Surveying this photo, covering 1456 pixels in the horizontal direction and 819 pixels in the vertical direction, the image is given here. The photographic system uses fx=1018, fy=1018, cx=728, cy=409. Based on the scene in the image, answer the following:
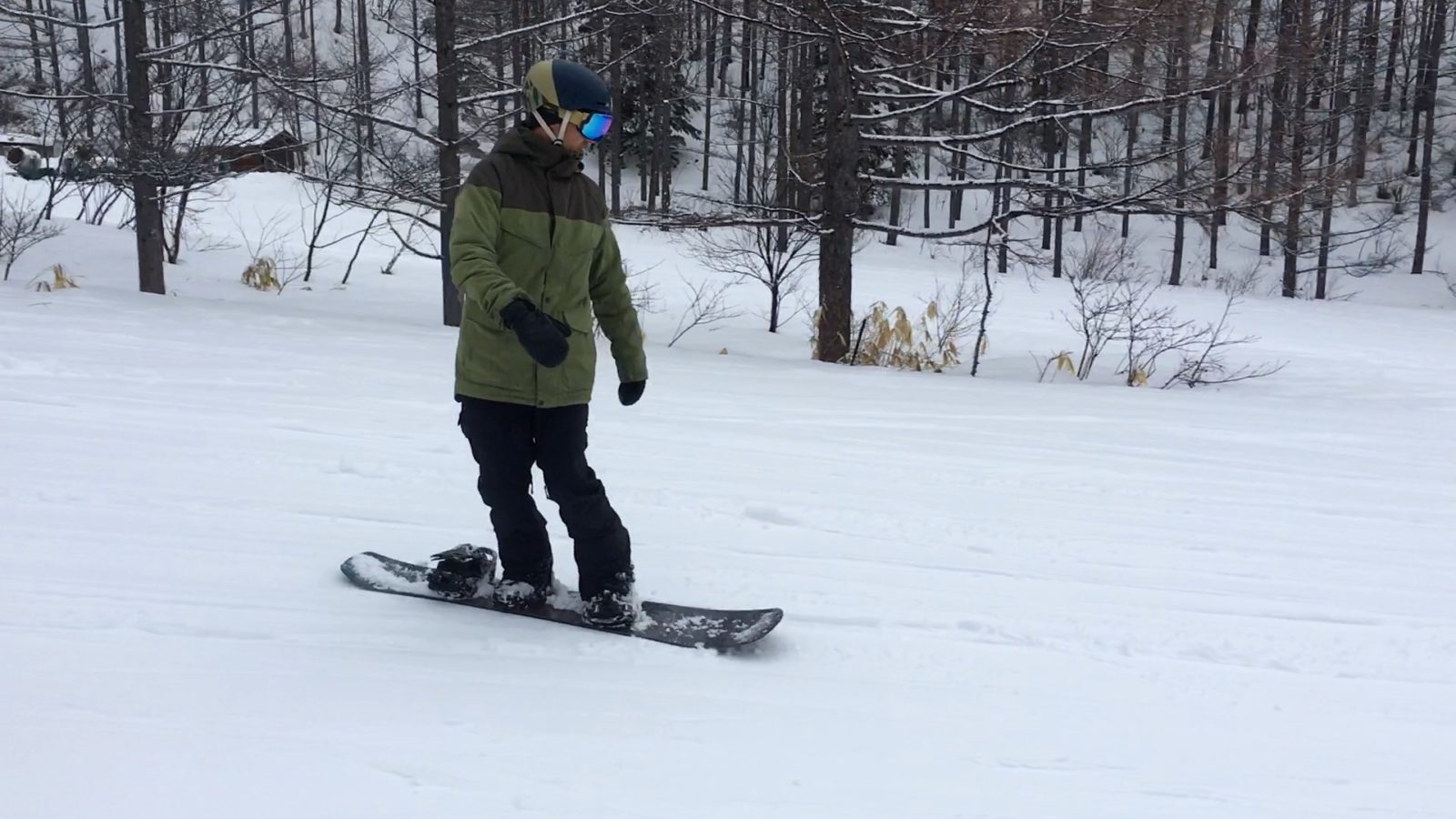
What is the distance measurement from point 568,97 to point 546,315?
0.65m

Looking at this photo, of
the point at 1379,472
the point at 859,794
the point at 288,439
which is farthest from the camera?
the point at 1379,472

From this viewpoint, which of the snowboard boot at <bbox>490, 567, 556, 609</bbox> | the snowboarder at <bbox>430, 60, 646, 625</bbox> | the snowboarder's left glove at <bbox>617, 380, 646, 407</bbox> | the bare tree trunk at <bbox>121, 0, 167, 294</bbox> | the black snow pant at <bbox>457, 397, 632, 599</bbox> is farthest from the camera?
the bare tree trunk at <bbox>121, 0, 167, 294</bbox>

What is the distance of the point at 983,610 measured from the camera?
352 centimetres

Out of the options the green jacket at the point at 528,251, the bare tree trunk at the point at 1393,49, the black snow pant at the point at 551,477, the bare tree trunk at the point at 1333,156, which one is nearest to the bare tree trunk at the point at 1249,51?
the bare tree trunk at the point at 1333,156

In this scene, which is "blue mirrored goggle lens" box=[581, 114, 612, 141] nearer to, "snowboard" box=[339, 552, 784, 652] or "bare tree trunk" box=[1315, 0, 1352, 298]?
"snowboard" box=[339, 552, 784, 652]

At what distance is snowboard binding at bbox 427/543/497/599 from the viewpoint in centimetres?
340

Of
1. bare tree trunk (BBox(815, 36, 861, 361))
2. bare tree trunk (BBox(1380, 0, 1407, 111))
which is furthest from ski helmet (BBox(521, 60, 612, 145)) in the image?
bare tree trunk (BBox(1380, 0, 1407, 111))

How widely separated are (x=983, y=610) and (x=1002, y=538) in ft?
2.83

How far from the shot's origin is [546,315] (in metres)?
2.84

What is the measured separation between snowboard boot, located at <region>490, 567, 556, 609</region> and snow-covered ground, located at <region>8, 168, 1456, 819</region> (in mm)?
142

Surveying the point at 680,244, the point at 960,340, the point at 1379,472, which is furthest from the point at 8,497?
the point at 680,244

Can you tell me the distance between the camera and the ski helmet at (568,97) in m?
2.95

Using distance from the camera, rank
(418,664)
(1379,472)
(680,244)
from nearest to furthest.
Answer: (418,664) → (1379,472) → (680,244)

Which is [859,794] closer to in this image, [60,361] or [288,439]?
[288,439]
